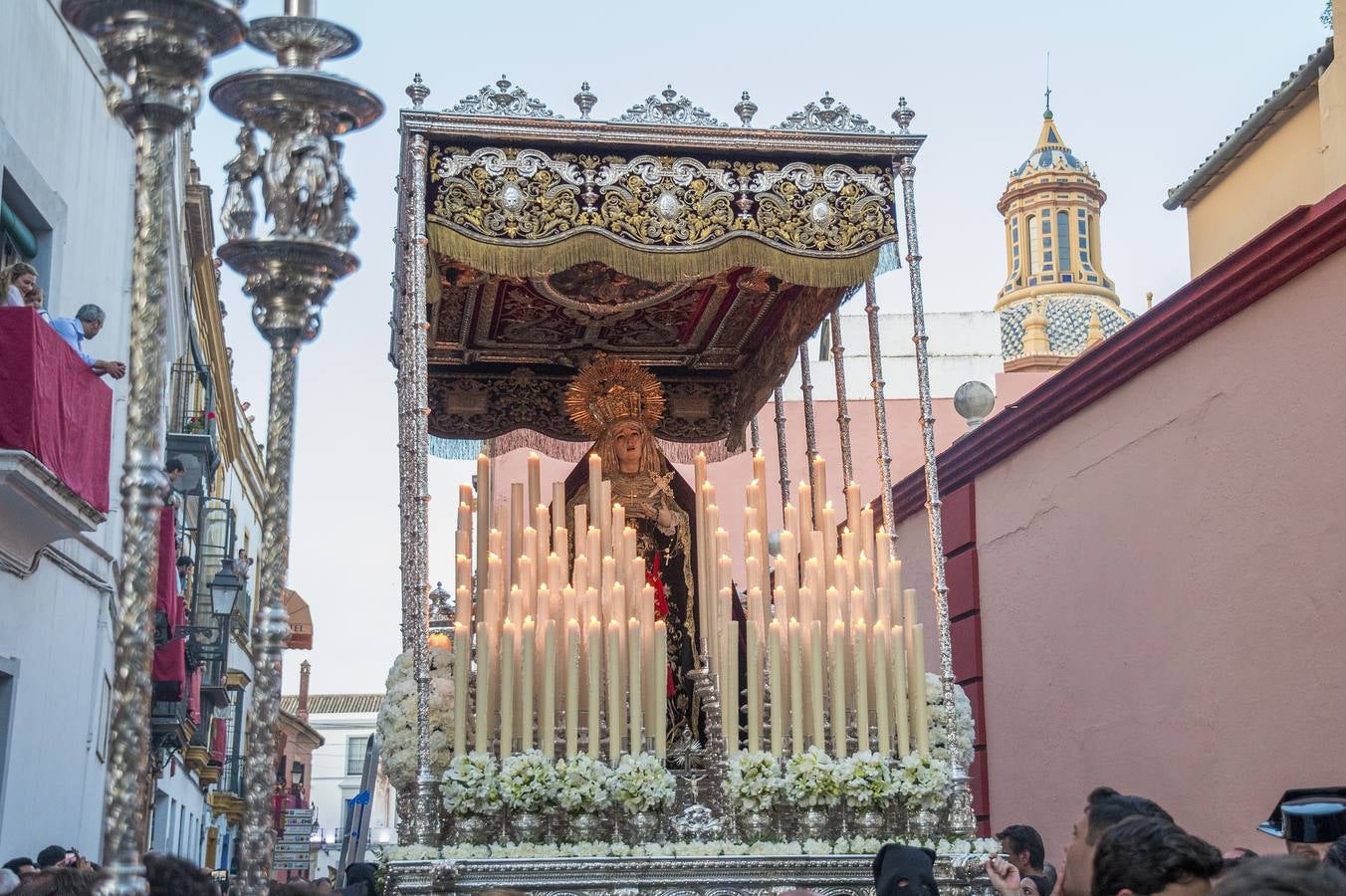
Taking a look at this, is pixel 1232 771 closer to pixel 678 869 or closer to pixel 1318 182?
pixel 678 869

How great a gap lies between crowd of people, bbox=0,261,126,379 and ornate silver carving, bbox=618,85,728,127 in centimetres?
257

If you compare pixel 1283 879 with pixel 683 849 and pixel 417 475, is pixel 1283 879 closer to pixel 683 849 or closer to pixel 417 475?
pixel 683 849

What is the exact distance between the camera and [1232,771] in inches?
284

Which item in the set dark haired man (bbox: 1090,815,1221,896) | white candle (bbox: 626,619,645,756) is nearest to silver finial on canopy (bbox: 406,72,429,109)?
white candle (bbox: 626,619,645,756)

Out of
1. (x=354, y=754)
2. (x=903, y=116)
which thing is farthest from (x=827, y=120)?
(x=354, y=754)

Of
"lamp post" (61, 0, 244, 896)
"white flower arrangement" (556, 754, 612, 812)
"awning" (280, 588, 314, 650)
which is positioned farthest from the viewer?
"awning" (280, 588, 314, 650)

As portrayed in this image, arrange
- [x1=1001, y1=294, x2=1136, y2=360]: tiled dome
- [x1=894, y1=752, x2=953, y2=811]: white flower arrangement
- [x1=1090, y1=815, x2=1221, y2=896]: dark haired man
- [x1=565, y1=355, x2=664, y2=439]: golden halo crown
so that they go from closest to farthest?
[x1=1090, y1=815, x2=1221, y2=896]: dark haired man → [x1=894, y1=752, x2=953, y2=811]: white flower arrangement → [x1=565, y1=355, x2=664, y2=439]: golden halo crown → [x1=1001, y1=294, x2=1136, y2=360]: tiled dome

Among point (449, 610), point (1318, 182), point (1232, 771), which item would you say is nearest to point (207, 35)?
point (1232, 771)

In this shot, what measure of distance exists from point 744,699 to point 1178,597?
2072 mm

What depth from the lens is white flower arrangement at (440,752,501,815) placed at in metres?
6.50

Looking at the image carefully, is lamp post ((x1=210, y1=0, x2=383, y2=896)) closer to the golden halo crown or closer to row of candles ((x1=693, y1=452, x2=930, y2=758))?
row of candles ((x1=693, y1=452, x2=930, y2=758))

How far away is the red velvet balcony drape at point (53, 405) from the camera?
6664mm

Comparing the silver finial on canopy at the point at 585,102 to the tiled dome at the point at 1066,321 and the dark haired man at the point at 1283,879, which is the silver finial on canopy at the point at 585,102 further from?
the tiled dome at the point at 1066,321

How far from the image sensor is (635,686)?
6824 mm
